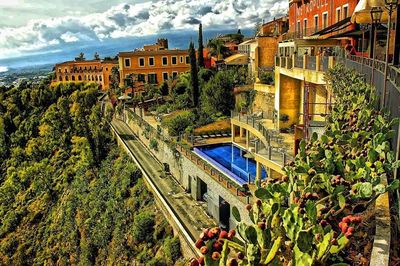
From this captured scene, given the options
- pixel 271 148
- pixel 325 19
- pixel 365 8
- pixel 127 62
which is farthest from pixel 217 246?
pixel 127 62

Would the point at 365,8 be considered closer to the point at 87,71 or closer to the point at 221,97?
the point at 221,97

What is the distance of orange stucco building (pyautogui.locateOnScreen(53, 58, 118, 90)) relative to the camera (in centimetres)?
5791

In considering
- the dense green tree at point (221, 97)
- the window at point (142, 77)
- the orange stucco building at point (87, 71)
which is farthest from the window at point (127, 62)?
the dense green tree at point (221, 97)

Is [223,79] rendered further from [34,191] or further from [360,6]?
[34,191]

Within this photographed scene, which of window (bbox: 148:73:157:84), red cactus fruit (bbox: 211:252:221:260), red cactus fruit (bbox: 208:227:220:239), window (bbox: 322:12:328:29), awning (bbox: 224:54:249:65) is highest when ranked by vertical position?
window (bbox: 322:12:328:29)

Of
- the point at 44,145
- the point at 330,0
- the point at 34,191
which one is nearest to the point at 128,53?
the point at 44,145

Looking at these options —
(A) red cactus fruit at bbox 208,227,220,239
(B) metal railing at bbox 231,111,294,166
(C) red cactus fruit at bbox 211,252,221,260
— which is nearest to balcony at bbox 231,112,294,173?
(B) metal railing at bbox 231,111,294,166

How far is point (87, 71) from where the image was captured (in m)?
60.5

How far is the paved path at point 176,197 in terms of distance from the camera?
15.7 metres

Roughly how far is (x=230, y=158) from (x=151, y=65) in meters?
30.3

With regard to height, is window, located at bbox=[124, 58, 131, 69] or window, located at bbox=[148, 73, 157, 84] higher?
window, located at bbox=[124, 58, 131, 69]

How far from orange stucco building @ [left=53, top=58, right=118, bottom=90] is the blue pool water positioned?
39.1 meters

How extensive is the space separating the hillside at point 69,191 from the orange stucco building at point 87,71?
413 centimetres

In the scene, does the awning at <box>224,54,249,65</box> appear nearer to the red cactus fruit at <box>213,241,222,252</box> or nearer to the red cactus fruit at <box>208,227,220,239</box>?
the red cactus fruit at <box>208,227,220,239</box>
